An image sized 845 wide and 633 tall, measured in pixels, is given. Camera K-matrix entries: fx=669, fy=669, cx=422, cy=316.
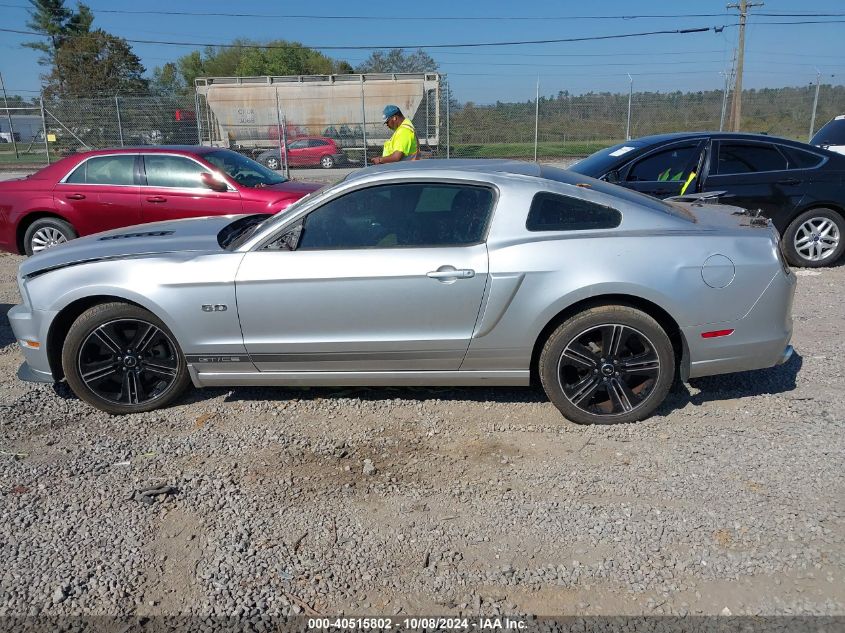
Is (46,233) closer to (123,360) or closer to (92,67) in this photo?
(123,360)

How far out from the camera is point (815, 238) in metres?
7.61

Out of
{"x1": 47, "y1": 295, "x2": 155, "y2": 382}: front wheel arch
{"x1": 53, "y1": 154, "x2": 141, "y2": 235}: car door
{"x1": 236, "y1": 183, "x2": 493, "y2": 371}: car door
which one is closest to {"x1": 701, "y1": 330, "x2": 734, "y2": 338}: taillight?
{"x1": 236, "y1": 183, "x2": 493, "y2": 371}: car door

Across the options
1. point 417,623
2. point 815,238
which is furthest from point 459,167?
point 815,238

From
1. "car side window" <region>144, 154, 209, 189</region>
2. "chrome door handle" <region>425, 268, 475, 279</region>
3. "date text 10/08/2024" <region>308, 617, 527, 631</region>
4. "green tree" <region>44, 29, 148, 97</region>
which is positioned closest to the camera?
"date text 10/08/2024" <region>308, 617, 527, 631</region>

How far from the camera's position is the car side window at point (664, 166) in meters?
7.43

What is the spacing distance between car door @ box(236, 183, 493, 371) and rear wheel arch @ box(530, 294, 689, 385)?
1.50 ft

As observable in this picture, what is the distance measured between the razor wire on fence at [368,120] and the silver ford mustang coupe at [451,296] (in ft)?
64.6

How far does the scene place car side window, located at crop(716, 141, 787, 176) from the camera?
7.41 meters

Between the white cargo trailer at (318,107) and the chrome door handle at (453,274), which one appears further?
the white cargo trailer at (318,107)

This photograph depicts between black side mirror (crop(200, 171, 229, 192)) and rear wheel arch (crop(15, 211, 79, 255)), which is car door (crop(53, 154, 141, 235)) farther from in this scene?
black side mirror (crop(200, 171, 229, 192))

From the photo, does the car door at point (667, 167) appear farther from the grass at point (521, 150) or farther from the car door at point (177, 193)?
→ the grass at point (521, 150)

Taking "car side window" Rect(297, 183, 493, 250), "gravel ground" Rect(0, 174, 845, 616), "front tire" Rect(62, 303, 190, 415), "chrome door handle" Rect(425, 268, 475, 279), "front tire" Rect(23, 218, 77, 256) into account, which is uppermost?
"car side window" Rect(297, 183, 493, 250)

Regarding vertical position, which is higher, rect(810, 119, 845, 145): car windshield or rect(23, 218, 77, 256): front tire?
rect(810, 119, 845, 145): car windshield

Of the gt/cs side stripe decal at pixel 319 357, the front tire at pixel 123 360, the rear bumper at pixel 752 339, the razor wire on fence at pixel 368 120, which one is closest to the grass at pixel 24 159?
the razor wire on fence at pixel 368 120
